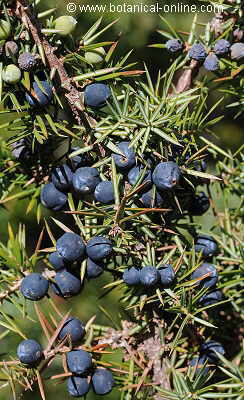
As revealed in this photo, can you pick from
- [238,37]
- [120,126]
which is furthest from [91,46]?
[238,37]

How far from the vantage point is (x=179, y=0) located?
1759mm

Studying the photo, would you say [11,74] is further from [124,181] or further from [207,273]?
[207,273]

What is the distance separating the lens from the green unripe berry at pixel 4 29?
515 mm

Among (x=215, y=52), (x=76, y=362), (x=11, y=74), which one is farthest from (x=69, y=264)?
(x=215, y=52)

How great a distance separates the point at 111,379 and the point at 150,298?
4.6 inches

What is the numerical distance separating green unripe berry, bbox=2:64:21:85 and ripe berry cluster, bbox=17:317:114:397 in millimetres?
277

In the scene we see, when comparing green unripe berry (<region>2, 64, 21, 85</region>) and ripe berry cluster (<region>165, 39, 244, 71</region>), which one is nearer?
green unripe berry (<region>2, 64, 21, 85</region>)

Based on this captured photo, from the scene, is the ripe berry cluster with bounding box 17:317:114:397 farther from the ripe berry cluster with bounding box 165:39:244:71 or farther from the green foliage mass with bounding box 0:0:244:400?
the ripe berry cluster with bounding box 165:39:244:71

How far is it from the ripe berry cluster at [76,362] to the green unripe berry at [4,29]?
32cm

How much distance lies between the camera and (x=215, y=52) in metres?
0.66

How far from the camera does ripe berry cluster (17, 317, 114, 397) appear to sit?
1.90ft

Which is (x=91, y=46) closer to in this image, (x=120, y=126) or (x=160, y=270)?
(x=120, y=126)

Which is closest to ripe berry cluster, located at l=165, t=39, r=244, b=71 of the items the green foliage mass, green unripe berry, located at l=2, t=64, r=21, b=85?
the green foliage mass

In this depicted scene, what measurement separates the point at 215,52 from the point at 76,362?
0.41 m
